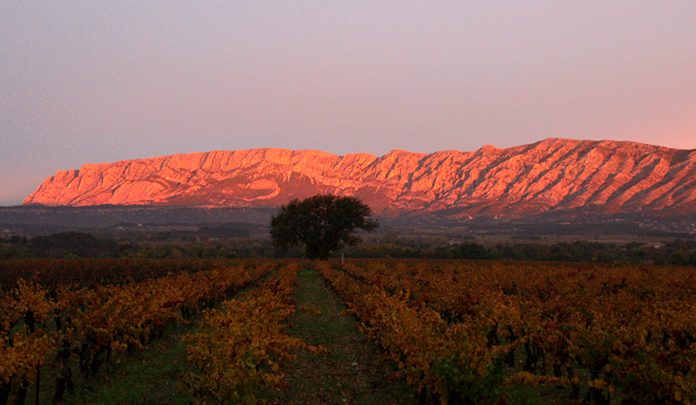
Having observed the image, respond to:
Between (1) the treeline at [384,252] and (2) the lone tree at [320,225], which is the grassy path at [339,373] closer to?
(2) the lone tree at [320,225]

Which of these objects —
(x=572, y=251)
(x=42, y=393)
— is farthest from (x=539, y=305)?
(x=572, y=251)

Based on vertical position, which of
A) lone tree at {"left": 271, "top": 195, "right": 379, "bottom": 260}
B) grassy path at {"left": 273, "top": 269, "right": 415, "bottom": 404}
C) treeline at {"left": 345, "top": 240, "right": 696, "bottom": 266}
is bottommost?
treeline at {"left": 345, "top": 240, "right": 696, "bottom": 266}

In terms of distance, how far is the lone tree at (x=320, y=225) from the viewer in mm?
70500

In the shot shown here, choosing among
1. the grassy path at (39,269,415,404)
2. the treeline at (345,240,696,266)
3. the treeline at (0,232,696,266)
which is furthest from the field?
the treeline at (0,232,696,266)

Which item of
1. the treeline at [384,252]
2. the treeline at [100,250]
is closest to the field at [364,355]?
the treeline at [384,252]

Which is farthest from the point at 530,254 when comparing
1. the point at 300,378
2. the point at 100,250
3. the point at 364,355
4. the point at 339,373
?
the point at 300,378

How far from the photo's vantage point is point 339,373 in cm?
1498

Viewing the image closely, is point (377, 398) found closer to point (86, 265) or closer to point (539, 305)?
point (539, 305)

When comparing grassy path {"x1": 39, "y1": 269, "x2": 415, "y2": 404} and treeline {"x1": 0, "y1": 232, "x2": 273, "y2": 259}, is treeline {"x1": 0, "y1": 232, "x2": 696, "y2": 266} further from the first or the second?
grassy path {"x1": 39, "y1": 269, "x2": 415, "y2": 404}

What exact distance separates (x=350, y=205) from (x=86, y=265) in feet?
Answer: 109

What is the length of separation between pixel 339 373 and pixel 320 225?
2218 inches

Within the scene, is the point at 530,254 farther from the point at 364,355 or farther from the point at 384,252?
the point at 364,355

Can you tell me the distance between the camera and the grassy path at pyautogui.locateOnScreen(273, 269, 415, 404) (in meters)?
12.7

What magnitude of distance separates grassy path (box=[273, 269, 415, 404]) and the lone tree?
46970mm
